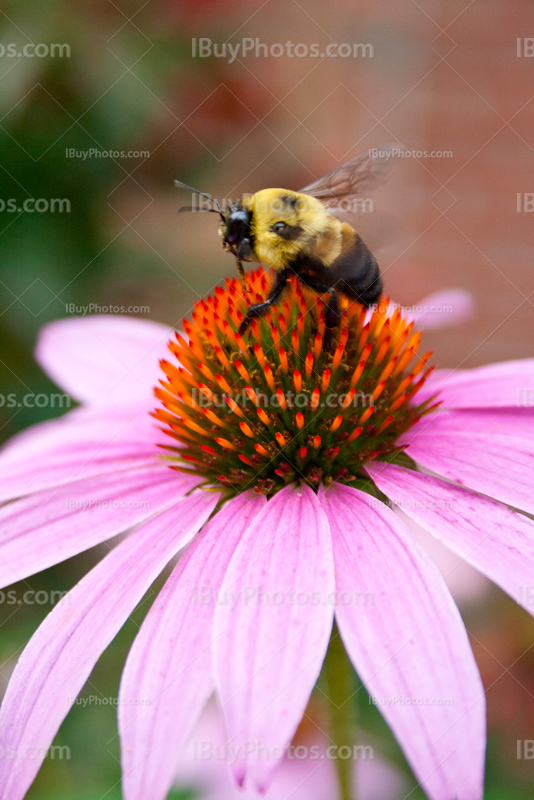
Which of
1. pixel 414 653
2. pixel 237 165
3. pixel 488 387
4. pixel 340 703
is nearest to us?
pixel 414 653

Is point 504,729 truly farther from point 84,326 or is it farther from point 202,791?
point 84,326

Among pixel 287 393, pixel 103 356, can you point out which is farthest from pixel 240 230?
pixel 103 356

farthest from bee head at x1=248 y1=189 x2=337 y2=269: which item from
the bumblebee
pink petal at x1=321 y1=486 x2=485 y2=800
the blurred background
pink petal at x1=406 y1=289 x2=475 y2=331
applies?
pink petal at x1=406 y1=289 x2=475 y2=331

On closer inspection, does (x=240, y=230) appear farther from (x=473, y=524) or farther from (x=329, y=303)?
(x=473, y=524)

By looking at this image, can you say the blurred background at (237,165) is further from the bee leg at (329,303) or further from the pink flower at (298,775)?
the bee leg at (329,303)

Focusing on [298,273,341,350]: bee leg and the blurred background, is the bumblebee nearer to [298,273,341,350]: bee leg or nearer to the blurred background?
[298,273,341,350]: bee leg

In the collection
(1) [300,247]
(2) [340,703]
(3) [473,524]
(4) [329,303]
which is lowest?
(2) [340,703]
